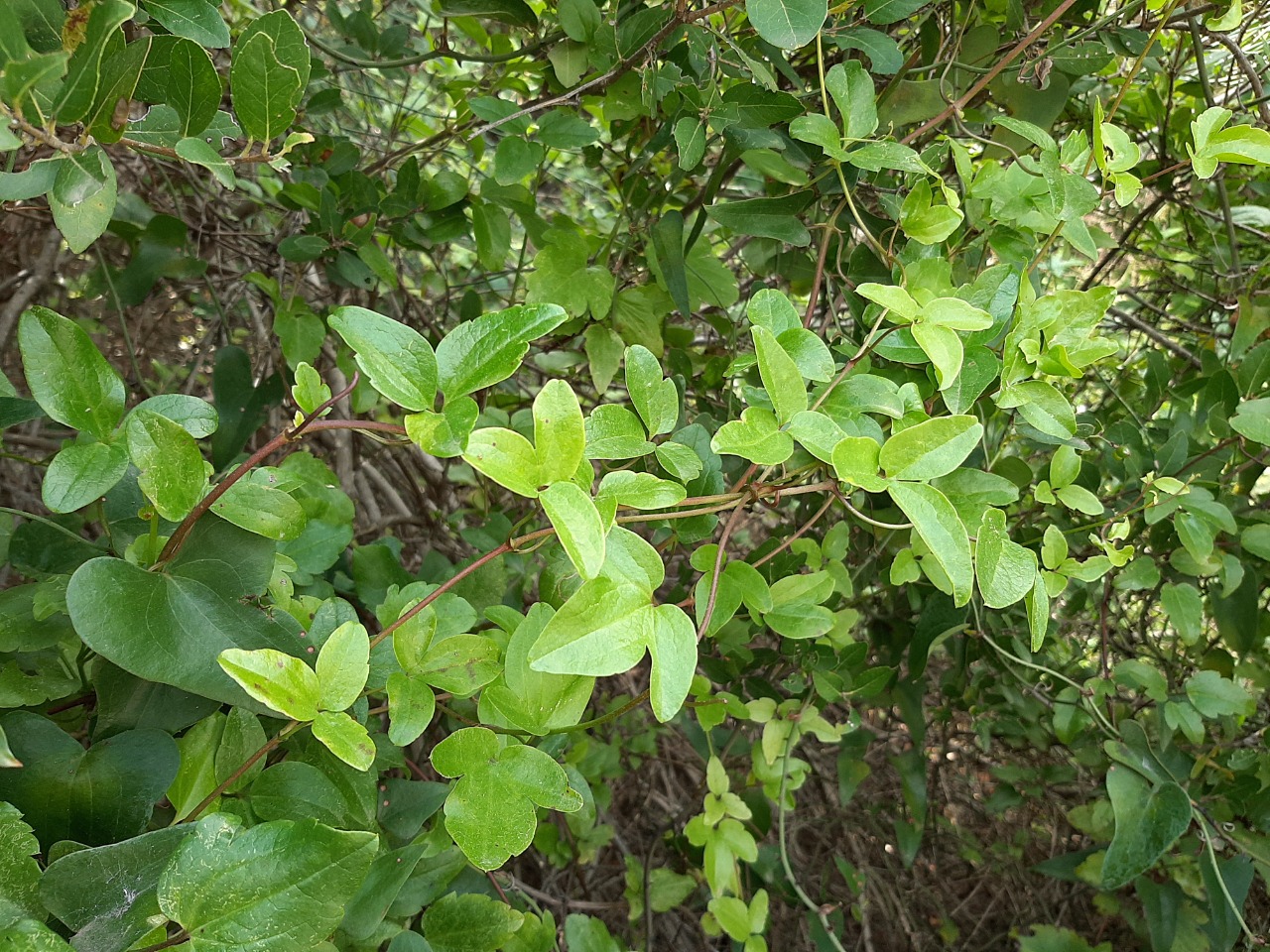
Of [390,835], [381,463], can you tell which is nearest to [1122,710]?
[390,835]

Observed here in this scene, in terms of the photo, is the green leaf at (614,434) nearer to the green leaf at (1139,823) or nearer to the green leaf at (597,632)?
the green leaf at (597,632)

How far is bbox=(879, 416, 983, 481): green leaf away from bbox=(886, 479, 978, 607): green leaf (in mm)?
11

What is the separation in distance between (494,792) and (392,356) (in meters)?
0.28

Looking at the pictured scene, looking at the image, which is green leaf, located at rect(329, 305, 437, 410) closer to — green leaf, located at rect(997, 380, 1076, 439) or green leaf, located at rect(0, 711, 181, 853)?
green leaf, located at rect(0, 711, 181, 853)

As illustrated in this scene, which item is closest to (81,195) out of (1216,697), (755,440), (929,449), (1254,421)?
(755,440)

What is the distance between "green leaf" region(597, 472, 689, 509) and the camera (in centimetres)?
50

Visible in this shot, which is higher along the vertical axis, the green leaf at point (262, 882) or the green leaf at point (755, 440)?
the green leaf at point (755, 440)

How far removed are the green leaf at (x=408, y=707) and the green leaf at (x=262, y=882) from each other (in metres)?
0.08

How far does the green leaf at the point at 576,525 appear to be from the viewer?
15.0 inches

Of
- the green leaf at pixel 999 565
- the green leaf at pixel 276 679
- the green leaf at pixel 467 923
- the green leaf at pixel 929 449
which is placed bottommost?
the green leaf at pixel 467 923

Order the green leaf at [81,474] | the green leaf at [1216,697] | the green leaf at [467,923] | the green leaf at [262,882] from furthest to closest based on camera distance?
the green leaf at [1216,697]
the green leaf at [467,923]
the green leaf at [81,474]
the green leaf at [262,882]

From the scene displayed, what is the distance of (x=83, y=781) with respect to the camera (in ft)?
1.53

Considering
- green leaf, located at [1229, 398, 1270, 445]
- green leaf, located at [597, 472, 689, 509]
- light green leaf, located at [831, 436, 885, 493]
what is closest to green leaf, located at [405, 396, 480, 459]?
green leaf, located at [597, 472, 689, 509]

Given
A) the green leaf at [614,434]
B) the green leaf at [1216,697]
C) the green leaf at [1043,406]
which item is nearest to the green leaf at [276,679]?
the green leaf at [614,434]
